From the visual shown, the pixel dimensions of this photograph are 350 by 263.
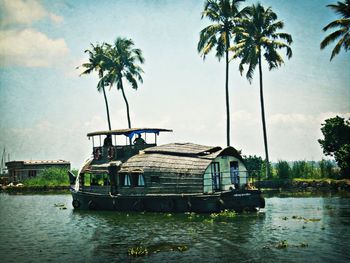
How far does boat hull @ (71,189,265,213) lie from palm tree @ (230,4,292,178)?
1700 cm

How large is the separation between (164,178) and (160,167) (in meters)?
0.72

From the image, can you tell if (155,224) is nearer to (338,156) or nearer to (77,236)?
(77,236)

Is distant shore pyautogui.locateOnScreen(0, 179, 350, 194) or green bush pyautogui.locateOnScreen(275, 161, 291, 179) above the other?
green bush pyautogui.locateOnScreen(275, 161, 291, 179)

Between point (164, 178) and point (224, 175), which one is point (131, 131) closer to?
point (164, 178)

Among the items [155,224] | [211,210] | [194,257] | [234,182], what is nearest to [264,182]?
[234,182]

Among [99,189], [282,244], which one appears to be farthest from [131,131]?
[282,244]

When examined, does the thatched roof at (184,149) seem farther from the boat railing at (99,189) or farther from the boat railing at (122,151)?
the boat railing at (99,189)

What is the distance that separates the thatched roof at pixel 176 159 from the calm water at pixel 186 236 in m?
2.59

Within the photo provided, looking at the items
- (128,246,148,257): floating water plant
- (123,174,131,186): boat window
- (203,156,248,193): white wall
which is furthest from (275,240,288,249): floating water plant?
(123,174,131,186): boat window

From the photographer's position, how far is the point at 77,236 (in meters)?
17.6

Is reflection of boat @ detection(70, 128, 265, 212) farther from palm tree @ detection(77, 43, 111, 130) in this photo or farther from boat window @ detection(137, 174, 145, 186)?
palm tree @ detection(77, 43, 111, 130)

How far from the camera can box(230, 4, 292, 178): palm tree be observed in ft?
124

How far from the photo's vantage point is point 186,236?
16.0m

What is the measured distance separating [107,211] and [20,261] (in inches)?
497
